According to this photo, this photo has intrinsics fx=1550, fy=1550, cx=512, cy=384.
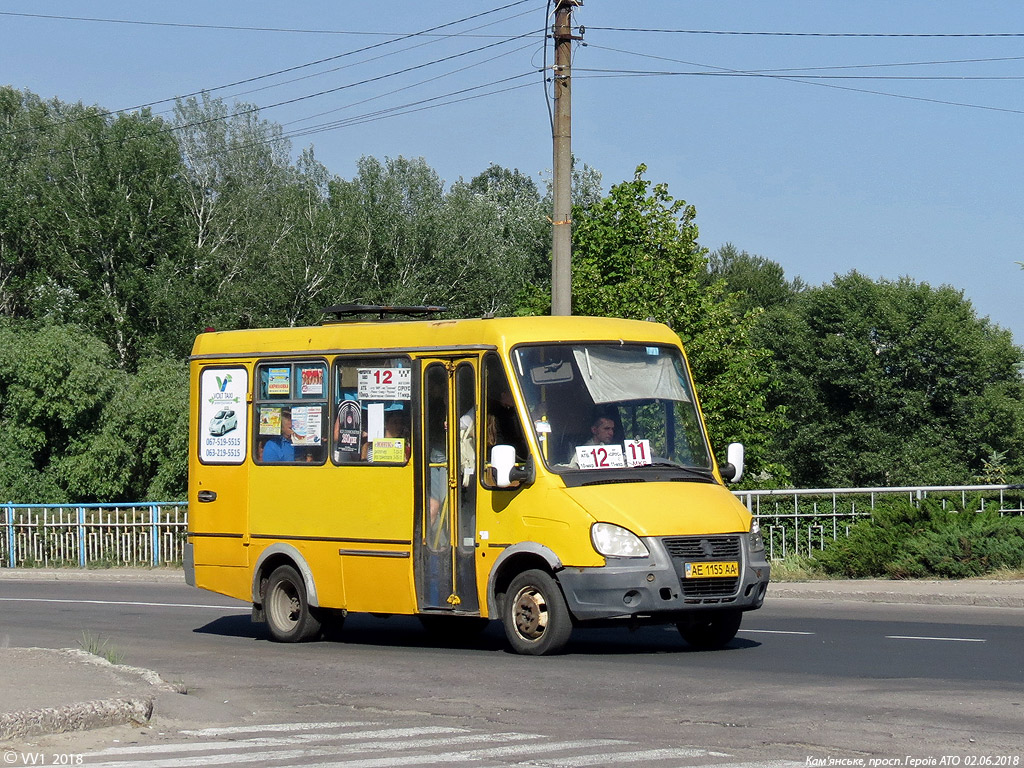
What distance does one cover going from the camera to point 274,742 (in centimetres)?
834

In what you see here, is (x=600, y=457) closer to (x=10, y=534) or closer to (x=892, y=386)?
(x=10, y=534)

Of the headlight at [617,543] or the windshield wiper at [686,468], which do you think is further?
the windshield wiper at [686,468]

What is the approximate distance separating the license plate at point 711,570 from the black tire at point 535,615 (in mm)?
1043

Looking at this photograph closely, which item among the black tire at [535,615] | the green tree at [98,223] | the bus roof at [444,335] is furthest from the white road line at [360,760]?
the green tree at [98,223]

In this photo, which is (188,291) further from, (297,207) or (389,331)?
(389,331)

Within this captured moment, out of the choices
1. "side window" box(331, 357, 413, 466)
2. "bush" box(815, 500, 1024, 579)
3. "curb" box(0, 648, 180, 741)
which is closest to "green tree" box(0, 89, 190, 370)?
"bush" box(815, 500, 1024, 579)

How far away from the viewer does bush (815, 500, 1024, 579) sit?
19.2 meters

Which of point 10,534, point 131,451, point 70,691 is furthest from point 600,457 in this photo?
point 131,451

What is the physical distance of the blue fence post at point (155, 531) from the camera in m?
29.2

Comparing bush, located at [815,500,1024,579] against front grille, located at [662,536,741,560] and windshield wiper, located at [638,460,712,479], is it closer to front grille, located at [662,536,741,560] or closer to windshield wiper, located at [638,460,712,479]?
windshield wiper, located at [638,460,712,479]

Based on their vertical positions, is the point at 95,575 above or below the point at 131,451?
below

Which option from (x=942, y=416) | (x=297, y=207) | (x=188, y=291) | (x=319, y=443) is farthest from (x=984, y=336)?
(x=319, y=443)

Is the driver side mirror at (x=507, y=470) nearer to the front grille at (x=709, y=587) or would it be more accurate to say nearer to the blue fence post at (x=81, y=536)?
the front grille at (x=709, y=587)

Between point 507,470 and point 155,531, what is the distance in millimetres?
18209
